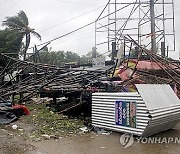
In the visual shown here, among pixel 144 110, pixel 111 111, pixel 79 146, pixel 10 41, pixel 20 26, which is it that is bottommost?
pixel 79 146

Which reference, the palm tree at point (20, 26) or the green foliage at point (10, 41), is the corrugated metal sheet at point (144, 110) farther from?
the palm tree at point (20, 26)

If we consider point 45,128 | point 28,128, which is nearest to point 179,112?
point 45,128

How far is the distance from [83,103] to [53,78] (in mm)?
2050

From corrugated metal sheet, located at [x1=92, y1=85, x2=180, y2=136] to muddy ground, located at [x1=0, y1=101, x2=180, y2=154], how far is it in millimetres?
306

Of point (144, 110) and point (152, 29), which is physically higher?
point (152, 29)

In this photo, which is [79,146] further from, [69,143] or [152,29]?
[152,29]

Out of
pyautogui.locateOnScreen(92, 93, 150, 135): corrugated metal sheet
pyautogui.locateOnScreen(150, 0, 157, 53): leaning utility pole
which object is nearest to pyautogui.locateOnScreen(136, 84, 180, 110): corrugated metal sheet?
pyautogui.locateOnScreen(92, 93, 150, 135): corrugated metal sheet

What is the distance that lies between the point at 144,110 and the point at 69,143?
1800 millimetres

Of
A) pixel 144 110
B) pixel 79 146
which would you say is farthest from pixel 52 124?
pixel 144 110

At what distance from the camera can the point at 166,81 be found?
9.10 m

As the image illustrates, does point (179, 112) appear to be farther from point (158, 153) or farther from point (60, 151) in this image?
point (60, 151)

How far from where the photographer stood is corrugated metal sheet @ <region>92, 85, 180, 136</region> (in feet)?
19.8

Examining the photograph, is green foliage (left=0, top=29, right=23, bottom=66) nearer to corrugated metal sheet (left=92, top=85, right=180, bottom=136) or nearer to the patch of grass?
the patch of grass

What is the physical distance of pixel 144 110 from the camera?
6.00 m
